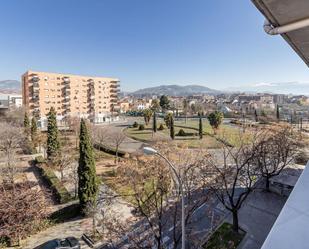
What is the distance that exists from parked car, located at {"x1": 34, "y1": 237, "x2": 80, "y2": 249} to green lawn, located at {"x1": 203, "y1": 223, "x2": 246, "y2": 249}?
5847mm

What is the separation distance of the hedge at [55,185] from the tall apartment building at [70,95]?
107ft

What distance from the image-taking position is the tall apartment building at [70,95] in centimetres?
5100

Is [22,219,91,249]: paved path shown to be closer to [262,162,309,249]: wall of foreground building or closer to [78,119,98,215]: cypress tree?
[78,119,98,215]: cypress tree

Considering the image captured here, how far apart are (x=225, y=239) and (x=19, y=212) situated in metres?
9.46

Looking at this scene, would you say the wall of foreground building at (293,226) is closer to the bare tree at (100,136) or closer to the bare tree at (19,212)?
the bare tree at (19,212)

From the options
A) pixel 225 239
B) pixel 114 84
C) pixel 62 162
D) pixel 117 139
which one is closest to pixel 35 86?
pixel 114 84

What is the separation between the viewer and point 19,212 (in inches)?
400

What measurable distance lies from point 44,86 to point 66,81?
530cm

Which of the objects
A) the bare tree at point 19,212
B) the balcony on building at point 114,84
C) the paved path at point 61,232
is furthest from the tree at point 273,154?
the balcony on building at point 114,84

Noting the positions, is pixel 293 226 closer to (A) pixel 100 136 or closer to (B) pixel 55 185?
(B) pixel 55 185

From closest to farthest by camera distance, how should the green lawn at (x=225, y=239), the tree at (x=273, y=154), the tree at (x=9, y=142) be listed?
the green lawn at (x=225, y=239)
the tree at (x=273, y=154)
the tree at (x=9, y=142)

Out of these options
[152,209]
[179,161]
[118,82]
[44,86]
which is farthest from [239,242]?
[118,82]

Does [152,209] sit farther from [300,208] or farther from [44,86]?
[44,86]

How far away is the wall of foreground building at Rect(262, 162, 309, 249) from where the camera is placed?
8.73 ft
